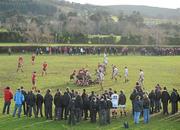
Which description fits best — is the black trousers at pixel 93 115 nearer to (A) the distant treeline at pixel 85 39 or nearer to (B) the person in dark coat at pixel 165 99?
(B) the person in dark coat at pixel 165 99

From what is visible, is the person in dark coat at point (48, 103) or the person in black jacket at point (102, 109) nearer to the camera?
the person in black jacket at point (102, 109)

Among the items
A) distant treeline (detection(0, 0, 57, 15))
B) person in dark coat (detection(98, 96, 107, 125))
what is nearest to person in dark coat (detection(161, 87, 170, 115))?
person in dark coat (detection(98, 96, 107, 125))

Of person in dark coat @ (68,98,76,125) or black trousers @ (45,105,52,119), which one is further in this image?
black trousers @ (45,105,52,119)

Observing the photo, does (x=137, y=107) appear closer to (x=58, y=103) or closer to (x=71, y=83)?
(x=58, y=103)

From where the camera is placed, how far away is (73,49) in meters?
73.5

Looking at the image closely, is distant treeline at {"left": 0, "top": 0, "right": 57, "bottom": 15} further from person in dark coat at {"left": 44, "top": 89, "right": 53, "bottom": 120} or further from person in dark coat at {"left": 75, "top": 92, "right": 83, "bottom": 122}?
person in dark coat at {"left": 75, "top": 92, "right": 83, "bottom": 122}

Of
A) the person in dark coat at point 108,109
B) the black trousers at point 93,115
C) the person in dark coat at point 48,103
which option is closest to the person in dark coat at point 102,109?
the person in dark coat at point 108,109

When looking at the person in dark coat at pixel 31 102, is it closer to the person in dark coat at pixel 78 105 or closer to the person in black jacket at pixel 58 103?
the person in black jacket at pixel 58 103

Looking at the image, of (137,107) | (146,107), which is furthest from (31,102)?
(146,107)

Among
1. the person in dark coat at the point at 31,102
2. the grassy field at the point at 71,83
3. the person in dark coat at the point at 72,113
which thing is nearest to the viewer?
the grassy field at the point at 71,83

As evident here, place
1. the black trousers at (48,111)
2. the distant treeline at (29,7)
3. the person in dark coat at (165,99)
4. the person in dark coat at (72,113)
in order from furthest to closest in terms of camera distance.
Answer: the distant treeline at (29,7)
the person in dark coat at (165,99)
the black trousers at (48,111)
the person in dark coat at (72,113)

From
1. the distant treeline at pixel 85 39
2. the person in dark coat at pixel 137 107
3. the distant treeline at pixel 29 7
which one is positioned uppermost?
the distant treeline at pixel 29 7

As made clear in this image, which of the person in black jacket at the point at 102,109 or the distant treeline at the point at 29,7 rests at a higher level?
the distant treeline at the point at 29,7

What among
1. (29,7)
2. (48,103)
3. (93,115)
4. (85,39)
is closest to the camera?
(93,115)
